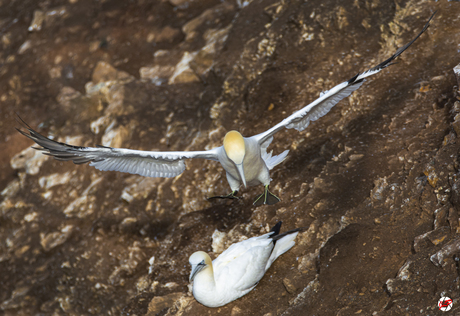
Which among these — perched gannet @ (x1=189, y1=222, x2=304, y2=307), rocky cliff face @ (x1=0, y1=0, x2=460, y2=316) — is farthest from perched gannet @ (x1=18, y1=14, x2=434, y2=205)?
rocky cliff face @ (x1=0, y1=0, x2=460, y2=316)

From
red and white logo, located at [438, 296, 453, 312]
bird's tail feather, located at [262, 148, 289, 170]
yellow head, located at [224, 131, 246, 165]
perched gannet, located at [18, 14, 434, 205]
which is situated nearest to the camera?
red and white logo, located at [438, 296, 453, 312]

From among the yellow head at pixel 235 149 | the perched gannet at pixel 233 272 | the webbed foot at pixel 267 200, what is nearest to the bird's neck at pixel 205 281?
the perched gannet at pixel 233 272

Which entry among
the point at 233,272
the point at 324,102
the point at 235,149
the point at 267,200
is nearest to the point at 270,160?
the point at 267,200

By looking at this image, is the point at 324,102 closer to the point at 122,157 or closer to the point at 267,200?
the point at 267,200

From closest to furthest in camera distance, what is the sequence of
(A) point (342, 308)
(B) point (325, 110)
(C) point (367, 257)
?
(A) point (342, 308) < (C) point (367, 257) < (B) point (325, 110)

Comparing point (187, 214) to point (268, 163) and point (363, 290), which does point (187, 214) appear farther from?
point (363, 290)

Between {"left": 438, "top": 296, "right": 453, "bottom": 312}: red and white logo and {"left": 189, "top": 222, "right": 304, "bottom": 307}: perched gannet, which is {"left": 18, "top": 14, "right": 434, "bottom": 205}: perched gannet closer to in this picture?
{"left": 189, "top": 222, "right": 304, "bottom": 307}: perched gannet

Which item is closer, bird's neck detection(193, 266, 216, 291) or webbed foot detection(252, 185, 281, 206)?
bird's neck detection(193, 266, 216, 291)

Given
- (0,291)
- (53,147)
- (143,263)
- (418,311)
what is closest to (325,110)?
(418,311)
